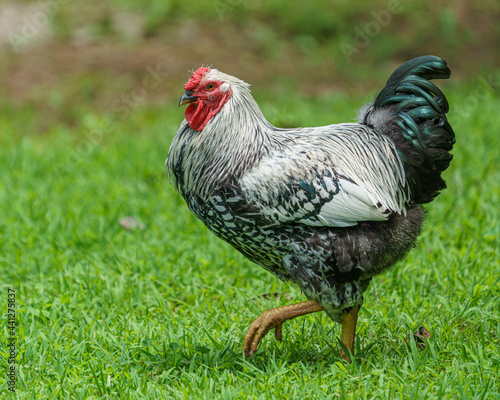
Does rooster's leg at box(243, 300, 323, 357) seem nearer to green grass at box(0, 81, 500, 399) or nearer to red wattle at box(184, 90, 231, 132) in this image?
green grass at box(0, 81, 500, 399)

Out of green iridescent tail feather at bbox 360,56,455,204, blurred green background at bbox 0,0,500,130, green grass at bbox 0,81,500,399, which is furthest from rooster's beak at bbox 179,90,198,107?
blurred green background at bbox 0,0,500,130

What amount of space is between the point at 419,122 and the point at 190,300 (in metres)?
2.05

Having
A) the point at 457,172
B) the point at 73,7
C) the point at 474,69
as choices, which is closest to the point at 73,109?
the point at 73,7

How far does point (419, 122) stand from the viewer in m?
3.72

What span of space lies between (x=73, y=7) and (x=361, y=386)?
9.80 metres

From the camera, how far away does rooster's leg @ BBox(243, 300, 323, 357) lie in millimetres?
3559

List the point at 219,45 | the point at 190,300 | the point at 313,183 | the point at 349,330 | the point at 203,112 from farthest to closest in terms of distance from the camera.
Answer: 1. the point at 219,45
2. the point at 190,300
3. the point at 349,330
4. the point at 203,112
5. the point at 313,183

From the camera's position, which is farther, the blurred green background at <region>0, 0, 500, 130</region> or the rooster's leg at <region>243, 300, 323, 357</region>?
the blurred green background at <region>0, 0, 500, 130</region>

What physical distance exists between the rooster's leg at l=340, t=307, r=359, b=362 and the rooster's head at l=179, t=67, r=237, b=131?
1.39m

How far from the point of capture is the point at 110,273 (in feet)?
15.9

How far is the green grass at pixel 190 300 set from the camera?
3.40 m

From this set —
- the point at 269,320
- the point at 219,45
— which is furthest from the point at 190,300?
the point at 219,45

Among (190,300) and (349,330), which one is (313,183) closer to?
(349,330)

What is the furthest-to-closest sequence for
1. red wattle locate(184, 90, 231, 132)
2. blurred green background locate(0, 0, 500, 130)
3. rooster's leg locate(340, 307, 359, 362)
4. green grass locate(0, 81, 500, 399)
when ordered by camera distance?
blurred green background locate(0, 0, 500, 130) < rooster's leg locate(340, 307, 359, 362) < red wattle locate(184, 90, 231, 132) < green grass locate(0, 81, 500, 399)
